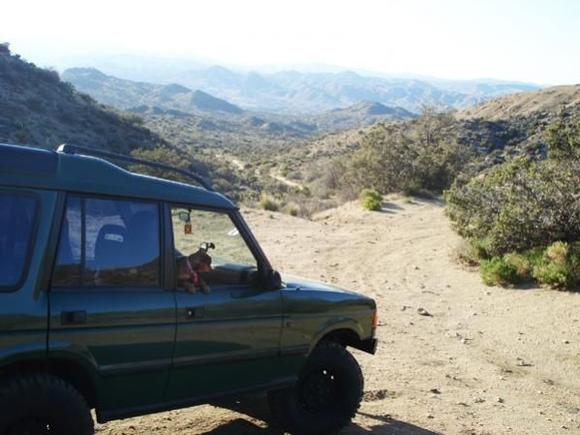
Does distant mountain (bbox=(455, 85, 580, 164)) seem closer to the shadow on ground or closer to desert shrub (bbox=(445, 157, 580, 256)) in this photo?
desert shrub (bbox=(445, 157, 580, 256))

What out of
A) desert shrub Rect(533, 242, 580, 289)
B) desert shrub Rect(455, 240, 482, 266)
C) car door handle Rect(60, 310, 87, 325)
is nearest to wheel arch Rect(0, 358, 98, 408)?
car door handle Rect(60, 310, 87, 325)

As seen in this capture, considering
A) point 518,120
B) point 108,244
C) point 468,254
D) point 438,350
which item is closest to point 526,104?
point 518,120

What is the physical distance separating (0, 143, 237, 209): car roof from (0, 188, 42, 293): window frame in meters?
0.04

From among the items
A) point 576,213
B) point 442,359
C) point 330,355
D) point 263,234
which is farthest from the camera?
point 263,234

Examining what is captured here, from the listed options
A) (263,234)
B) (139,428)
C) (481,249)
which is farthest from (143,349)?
(263,234)

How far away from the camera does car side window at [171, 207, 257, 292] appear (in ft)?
15.6

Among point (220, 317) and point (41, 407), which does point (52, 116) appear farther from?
point (41, 407)

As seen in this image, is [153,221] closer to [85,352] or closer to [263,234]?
[85,352]

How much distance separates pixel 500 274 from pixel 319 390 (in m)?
8.54

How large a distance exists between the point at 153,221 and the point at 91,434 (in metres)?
1.34

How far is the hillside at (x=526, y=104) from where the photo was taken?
6809 centimetres

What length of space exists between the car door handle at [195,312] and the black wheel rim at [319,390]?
54.1 inches

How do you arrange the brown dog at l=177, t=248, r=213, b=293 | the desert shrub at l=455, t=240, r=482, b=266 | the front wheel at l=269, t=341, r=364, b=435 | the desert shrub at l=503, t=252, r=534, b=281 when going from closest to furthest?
the brown dog at l=177, t=248, r=213, b=293, the front wheel at l=269, t=341, r=364, b=435, the desert shrub at l=503, t=252, r=534, b=281, the desert shrub at l=455, t=240, r=482, b=266

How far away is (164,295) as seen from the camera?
14.9 ft
